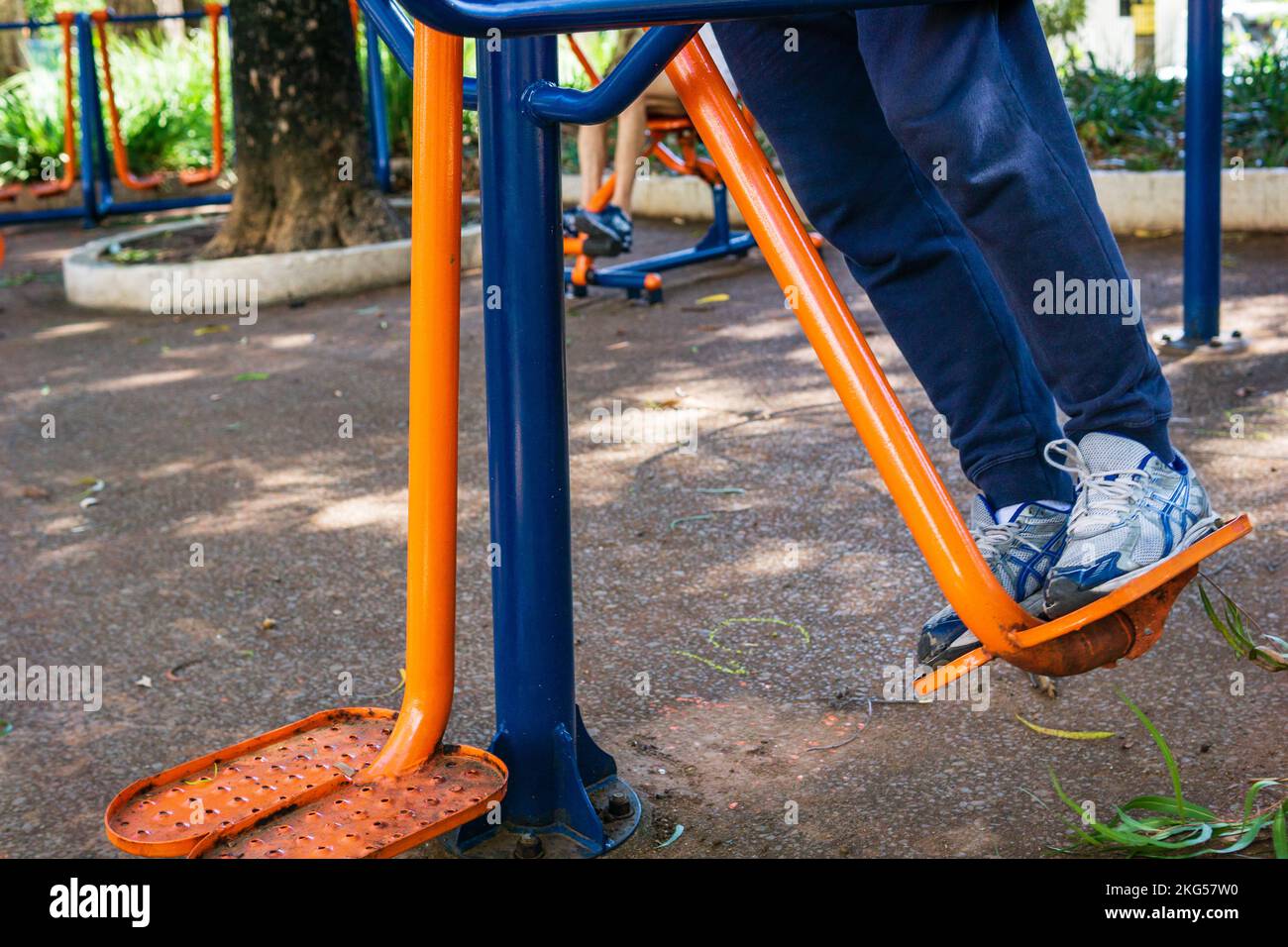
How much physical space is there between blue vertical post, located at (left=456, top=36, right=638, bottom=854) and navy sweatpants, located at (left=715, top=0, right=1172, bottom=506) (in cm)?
31

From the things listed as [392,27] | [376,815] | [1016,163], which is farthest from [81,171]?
[1016,163]

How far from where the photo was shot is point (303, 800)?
1.71 metres

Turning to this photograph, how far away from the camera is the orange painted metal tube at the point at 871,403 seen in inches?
62.1

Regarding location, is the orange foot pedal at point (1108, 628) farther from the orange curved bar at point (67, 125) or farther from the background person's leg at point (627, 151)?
the orange curved bar at point (67, 125)

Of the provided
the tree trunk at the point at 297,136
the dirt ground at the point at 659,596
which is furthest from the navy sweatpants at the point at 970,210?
the tree trunk at the point at 297,136

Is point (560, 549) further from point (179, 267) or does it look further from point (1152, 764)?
point (179, 267)

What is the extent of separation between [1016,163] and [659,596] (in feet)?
4.58

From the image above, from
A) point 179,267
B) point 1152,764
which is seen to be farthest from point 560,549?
point 179,267

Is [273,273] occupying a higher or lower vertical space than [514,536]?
lower

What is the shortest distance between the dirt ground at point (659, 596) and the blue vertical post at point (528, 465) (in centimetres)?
16

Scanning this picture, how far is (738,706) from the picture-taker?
227cm

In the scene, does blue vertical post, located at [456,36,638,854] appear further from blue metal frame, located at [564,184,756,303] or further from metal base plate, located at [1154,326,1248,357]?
blue metal frame, located at [564,184,756,303]

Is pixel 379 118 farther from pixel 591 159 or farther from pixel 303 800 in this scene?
pixel 303 800

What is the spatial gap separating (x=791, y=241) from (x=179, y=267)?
16.4ft
